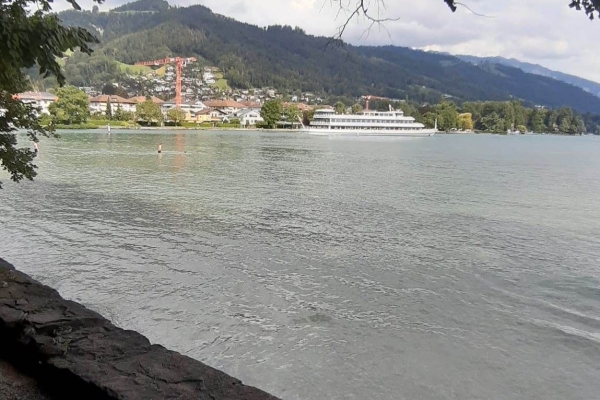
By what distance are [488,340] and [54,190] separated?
2061 cm

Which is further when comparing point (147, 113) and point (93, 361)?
point (147, 113)

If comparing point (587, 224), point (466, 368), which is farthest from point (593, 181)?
point (466, 368)

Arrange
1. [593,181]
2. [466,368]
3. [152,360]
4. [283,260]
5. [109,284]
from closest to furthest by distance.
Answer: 1. [152,360]
2. [466,368]
3. [109,284]
4. [283,260]
5. [593,181]

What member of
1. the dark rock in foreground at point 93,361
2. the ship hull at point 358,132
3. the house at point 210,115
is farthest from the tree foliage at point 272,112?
the dark rock in foreground at point 93,361

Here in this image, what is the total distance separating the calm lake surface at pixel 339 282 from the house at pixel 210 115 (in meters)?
154

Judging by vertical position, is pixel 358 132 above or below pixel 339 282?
above

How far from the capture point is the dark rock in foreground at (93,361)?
3857 mm

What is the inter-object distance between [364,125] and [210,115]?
71.0 m

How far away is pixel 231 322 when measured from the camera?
844 cm

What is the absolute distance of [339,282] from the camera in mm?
10867

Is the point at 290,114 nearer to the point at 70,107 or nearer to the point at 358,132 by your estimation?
the point at 358,132

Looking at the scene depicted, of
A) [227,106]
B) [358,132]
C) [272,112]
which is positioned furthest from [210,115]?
[358,132]

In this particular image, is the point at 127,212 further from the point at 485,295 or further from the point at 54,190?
the point at 485,295

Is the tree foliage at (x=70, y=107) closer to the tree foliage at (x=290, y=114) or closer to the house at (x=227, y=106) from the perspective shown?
the tree foliage at (x=290, y=114)
